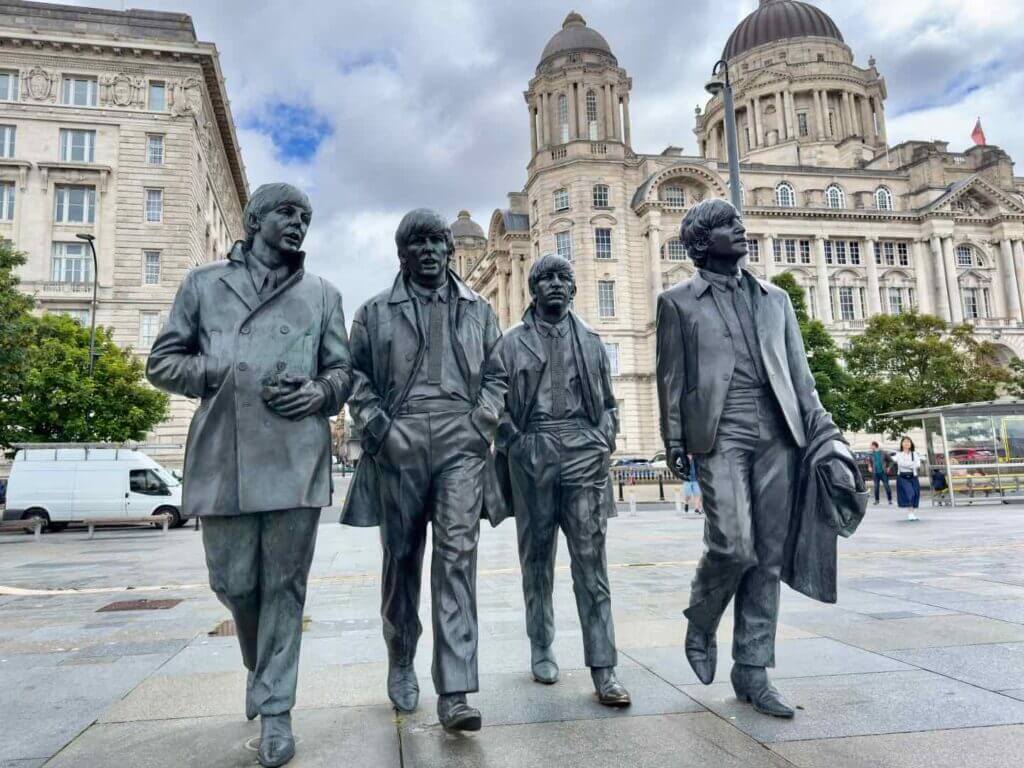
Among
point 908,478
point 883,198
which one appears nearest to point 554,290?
point 908,478

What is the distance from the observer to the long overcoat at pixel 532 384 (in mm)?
4621

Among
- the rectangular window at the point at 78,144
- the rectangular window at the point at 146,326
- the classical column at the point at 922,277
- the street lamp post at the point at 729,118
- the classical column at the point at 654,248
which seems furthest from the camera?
the classical column at the point at 922,277

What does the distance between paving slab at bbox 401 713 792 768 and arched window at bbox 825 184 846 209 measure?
69.9 m

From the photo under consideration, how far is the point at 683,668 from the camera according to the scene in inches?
185

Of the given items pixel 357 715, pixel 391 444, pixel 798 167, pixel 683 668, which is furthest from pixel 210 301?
pixel 798 167

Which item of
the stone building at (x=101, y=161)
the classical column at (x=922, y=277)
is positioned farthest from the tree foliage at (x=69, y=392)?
the classical column at (x=922, y=277)

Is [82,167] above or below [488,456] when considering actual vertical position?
above

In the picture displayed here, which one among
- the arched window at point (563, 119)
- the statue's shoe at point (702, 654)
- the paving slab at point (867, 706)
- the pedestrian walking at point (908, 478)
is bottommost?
the paving slab at point (867, 706)

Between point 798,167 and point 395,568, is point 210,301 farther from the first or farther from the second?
point 798,167

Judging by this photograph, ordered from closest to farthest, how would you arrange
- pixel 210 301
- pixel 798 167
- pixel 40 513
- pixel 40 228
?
pixel 210 301 → pixel 40 513 → pixel 40 228 → pixel 798 167

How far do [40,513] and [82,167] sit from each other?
26.2 m

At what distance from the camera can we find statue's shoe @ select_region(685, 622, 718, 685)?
409 centimetres

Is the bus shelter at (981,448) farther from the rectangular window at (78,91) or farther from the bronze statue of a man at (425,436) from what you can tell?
the rectangular window at (78,91)

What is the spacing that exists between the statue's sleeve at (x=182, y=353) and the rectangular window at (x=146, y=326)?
3919cm
